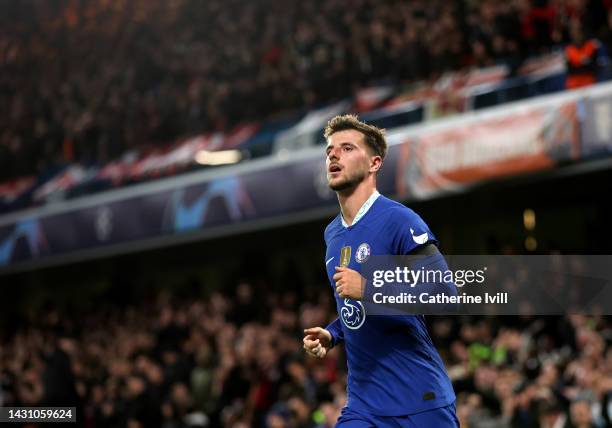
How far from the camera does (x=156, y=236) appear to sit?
17047mm

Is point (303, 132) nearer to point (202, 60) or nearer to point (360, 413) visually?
point (202, 60)

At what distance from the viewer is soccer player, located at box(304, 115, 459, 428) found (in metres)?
4.68

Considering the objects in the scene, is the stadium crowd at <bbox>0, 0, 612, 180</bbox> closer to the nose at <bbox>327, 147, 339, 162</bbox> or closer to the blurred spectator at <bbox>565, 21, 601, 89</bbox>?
the blurred spectator at <bbox>565, 21, 601, 89</bbox>

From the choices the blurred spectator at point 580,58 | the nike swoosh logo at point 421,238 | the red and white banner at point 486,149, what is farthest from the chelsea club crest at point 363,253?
the blurred spectator at point 580,58

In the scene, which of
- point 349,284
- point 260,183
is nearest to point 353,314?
point 349,284

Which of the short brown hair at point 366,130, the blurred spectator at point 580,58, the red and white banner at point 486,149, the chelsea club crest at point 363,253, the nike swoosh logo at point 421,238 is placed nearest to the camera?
the nike swoosh logo at point 421,238

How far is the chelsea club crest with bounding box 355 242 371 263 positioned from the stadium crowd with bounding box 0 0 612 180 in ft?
27.2

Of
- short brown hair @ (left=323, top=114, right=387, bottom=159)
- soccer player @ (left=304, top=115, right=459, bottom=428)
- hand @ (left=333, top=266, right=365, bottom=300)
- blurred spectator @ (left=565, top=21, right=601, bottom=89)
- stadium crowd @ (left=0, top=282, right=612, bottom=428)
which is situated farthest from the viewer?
blurred spectator @ (left=565, top=21, right=601, bottom=89)

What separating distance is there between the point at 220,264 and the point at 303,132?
5.24 meters

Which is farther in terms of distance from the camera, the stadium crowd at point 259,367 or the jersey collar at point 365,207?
the stadium crowd at point 259,367

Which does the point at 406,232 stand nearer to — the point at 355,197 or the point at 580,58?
the point at 355,197

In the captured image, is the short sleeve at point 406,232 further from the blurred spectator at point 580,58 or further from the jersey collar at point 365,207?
the blurred spectator at point 580,58

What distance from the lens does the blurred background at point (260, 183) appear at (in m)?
11.3

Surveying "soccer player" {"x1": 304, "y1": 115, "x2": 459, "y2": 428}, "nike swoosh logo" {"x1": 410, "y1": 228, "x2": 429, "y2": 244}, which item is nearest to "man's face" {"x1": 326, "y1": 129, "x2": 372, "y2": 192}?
"soccer player" {"x1": 304, "y1": 115, "x2": 459, "y2": 428}
